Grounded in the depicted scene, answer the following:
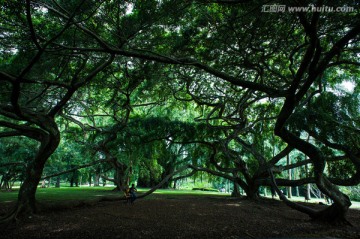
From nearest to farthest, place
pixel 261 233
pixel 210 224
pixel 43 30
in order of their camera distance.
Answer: pixel 261 233 < pixel 210 224 < pixel 43 30

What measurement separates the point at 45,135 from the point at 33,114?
760 mm

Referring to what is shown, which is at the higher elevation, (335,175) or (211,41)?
(211,41)

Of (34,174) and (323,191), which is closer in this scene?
(323,191)

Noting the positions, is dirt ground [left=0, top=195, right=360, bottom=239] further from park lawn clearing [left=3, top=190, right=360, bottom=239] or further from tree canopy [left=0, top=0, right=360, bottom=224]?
tree canopy [left=0, top=0, right=360, bottom=224]

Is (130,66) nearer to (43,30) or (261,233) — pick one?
(43,30)

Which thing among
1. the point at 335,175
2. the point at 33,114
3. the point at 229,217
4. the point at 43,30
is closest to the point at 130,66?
the point at 43,30

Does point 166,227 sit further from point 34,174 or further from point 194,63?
point 34,174

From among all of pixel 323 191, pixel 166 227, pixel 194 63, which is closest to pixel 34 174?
pixel 166 227

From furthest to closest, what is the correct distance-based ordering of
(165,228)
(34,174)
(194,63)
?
(34,174) → (165,228) → (194,63)

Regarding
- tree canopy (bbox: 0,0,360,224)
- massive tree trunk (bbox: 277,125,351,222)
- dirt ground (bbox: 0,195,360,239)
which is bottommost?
dirt ground (bbox: 0,195,360,239)

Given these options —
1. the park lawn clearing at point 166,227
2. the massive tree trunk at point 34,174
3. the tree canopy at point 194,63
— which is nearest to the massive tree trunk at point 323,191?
the tree canopy at point 194,63

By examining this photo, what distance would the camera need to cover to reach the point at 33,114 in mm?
6668

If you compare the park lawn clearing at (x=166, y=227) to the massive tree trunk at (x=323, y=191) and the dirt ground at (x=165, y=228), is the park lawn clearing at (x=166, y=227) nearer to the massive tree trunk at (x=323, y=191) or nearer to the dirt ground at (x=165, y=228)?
the dirt ground at (x=165, y=228)

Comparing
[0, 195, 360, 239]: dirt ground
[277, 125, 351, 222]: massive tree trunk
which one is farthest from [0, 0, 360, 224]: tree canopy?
[0, 195, 360, 239]: dirt ground
